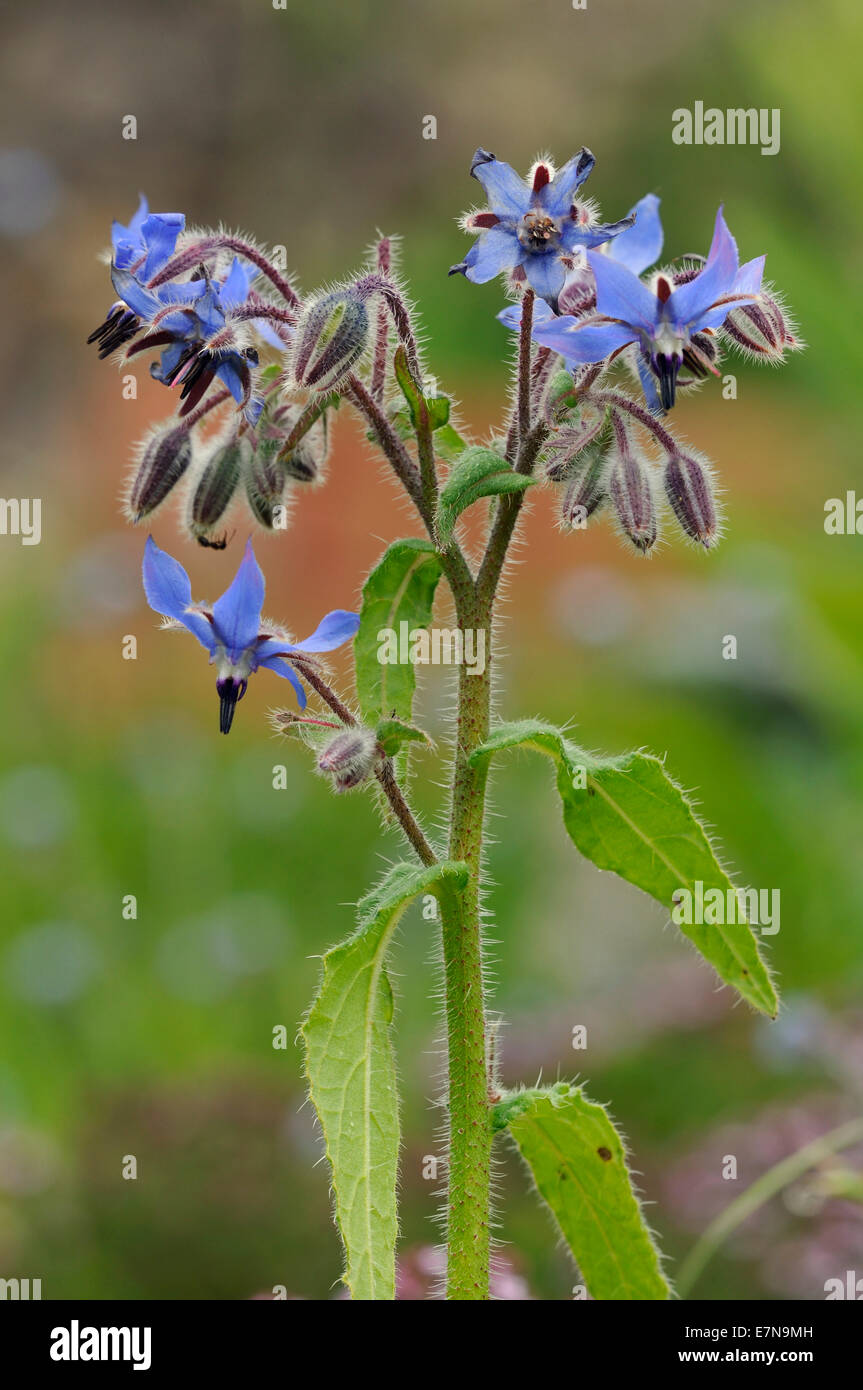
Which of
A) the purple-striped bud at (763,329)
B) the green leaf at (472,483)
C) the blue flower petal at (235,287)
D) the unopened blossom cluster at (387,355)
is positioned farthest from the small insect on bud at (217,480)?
the purple-striped bud at (763,329)

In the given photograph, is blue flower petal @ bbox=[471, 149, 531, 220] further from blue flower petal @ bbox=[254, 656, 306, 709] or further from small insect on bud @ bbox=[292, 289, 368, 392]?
blue flower petal @ bbox=[254, 656, 306, 709]

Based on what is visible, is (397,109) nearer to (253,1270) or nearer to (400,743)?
(253,1270)

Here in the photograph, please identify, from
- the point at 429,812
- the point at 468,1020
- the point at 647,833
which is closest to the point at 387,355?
the point at 647,833

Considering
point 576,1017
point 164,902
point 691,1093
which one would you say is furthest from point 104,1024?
point 691,1093

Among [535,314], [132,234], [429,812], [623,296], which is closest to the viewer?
[623,296]

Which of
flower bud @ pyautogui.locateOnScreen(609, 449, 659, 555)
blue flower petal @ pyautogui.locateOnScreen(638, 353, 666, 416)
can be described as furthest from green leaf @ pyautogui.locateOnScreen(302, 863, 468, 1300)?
blue flower petal @ pyautogui.locateOnScreen(638, 353, 666, 416)

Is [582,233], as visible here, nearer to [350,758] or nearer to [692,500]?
[692,500]
